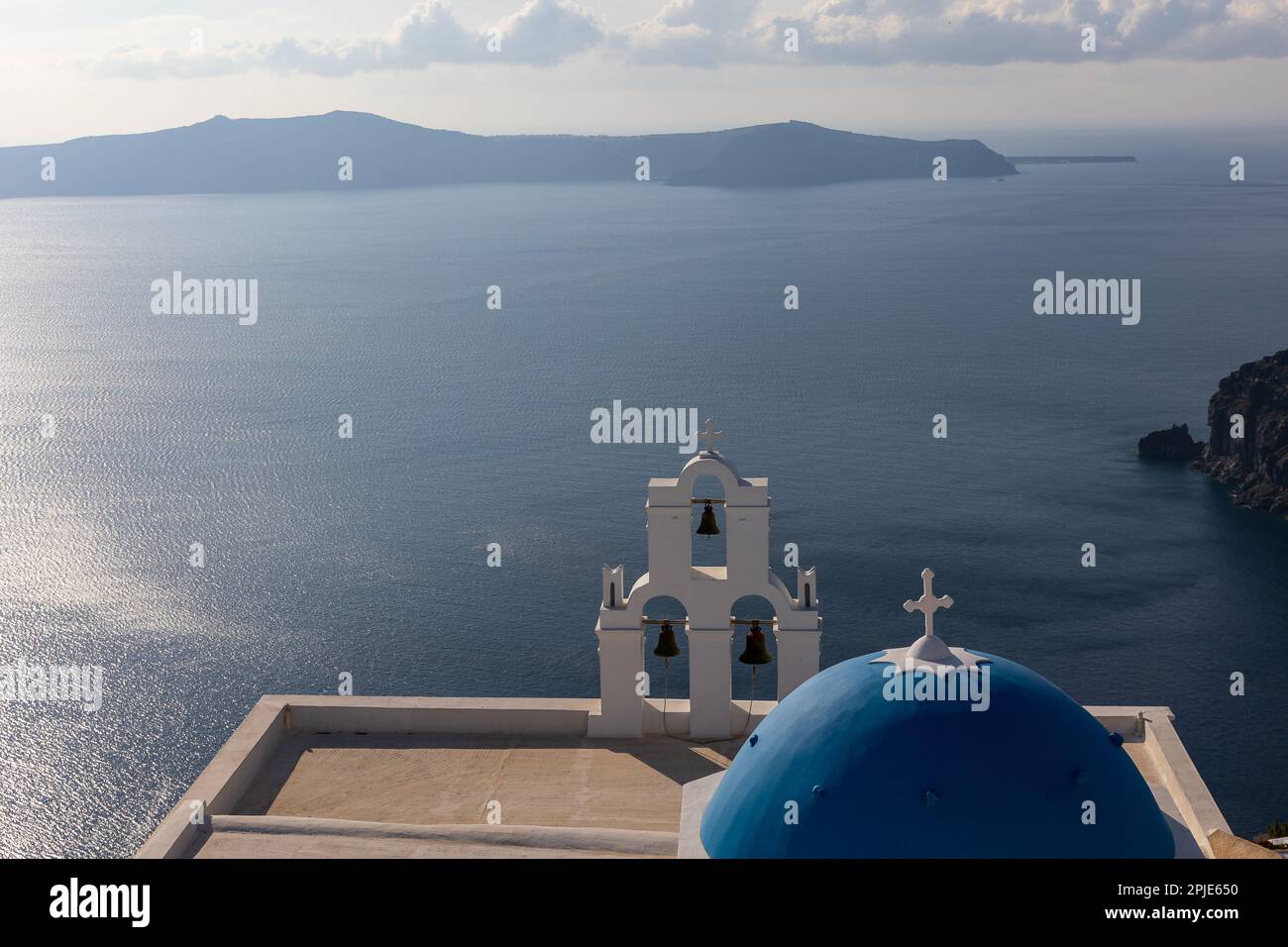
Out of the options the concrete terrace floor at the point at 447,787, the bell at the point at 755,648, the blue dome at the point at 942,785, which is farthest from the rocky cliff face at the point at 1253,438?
the blue dome at the point at 942,785

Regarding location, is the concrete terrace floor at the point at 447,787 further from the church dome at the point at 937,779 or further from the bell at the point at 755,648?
the church dome at the point at 937,779

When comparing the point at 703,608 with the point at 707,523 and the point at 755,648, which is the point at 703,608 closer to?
the point at 755,648

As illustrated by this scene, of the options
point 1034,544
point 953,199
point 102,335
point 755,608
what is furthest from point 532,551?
point 953,199

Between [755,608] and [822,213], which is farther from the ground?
[822,213]

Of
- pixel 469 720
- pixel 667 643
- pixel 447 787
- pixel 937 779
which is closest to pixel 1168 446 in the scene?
pixel 667 643

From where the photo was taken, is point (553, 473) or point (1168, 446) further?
point (1168, 446)

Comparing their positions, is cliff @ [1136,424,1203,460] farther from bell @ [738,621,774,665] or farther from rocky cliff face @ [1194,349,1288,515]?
bell @ [738,621,774,665]
